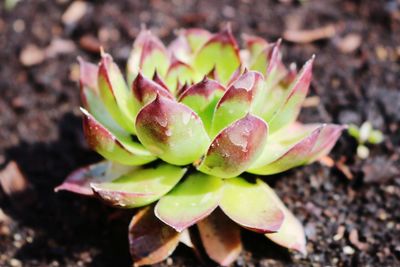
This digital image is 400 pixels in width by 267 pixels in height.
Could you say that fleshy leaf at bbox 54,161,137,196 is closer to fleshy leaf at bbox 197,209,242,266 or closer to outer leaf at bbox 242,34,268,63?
fleshy leaf at bbox 197,209,242,266

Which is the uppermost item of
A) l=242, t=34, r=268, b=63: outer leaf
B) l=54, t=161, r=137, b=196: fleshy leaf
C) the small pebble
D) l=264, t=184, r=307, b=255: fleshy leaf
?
l=242, t=34, r=268, b=63: outer leaf

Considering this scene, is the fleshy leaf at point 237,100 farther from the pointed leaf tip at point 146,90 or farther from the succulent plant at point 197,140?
the pointed leaf tip at point 146,90

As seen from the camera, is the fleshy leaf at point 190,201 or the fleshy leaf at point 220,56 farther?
the fleshy leaf at point 220,56

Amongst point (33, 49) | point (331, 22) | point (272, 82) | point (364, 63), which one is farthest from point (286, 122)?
point (33, 49)

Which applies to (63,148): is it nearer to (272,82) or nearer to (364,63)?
(272,82)

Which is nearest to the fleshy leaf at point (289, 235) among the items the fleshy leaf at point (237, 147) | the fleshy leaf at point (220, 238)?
the fleshy leaf at point (220, 238)

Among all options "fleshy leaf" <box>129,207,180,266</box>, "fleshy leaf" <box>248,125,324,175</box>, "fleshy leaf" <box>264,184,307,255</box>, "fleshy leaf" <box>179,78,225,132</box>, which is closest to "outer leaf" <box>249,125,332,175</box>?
"fleshy leaf" <box>248,125,324,175</box>
